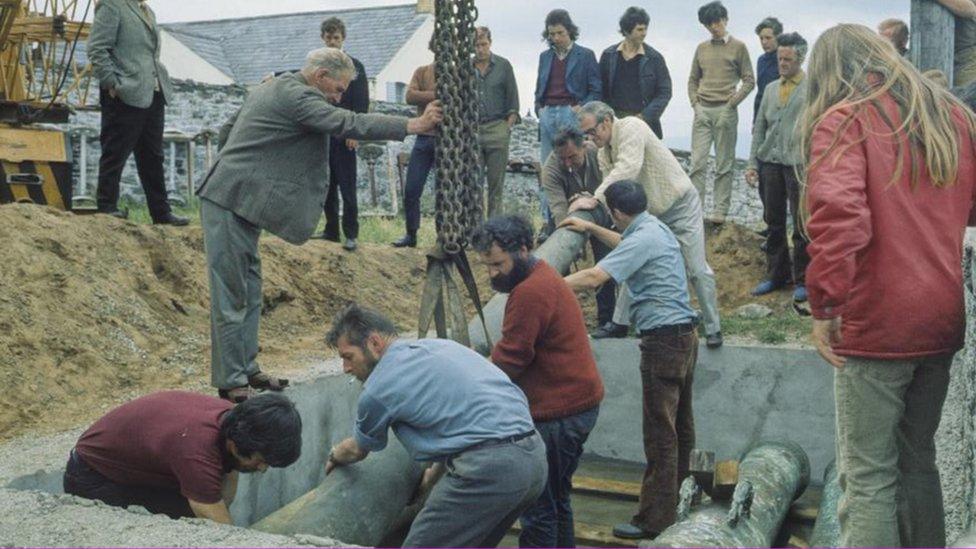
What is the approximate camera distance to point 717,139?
11766 millimetres

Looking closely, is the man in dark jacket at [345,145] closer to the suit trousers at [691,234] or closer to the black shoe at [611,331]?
the black shoe at [611,331]

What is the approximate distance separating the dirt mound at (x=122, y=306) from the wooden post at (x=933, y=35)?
15.8 ft

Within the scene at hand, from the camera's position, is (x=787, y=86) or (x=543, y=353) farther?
(x=787, y=86)

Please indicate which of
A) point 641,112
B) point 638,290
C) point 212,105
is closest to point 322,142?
point 638,290

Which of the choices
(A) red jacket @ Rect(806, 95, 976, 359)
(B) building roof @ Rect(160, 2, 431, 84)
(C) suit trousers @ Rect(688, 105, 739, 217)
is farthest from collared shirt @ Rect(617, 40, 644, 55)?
(B) building roof @ Rect(160, 2, 431, 84)

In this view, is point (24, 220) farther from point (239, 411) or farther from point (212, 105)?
point (212, 105)

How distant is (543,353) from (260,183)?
1.94 meters

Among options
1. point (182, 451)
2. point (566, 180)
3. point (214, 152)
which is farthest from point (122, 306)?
point (214, 152)

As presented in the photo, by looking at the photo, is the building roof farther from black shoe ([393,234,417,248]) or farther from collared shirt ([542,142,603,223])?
collared shirt ([542,142,603,223])

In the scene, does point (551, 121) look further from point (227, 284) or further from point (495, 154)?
point (227, 284)

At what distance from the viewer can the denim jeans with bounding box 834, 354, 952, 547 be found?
4348mm

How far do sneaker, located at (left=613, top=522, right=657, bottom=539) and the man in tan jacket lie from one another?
199cm

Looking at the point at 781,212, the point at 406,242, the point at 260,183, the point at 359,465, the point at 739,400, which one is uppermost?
the point at 260,183

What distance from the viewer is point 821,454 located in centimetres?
1009
